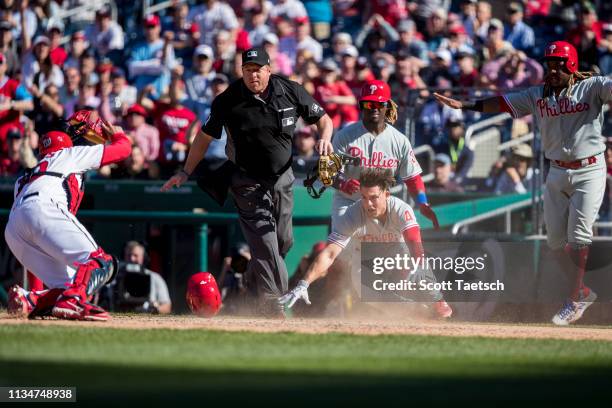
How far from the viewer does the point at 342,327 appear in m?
9.80

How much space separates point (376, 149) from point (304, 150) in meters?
3.73

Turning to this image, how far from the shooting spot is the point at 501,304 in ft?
41.6

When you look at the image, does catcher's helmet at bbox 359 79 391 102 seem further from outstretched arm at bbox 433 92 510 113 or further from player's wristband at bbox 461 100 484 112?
player's wristband at bbox 461 100 484 112

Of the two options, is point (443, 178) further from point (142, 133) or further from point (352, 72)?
point (142, 133)

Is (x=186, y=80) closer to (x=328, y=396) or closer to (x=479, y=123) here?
(x=479, y=123)

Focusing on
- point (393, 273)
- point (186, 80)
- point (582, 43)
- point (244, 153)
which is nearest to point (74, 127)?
point (244, 153)

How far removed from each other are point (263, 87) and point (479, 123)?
4.93 m

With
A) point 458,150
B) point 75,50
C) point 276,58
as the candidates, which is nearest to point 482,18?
point 276,58

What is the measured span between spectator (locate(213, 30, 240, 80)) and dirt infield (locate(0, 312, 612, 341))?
699 cm

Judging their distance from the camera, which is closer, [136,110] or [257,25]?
[136,110]

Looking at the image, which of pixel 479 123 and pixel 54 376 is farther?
pixel 479 123

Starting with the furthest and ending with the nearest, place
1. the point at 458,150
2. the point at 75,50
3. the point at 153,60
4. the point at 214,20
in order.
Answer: the point at 75,50, the point at 214,20, the point at 153,60, the point at 458,150

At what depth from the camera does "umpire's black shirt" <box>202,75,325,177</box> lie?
10555 mm

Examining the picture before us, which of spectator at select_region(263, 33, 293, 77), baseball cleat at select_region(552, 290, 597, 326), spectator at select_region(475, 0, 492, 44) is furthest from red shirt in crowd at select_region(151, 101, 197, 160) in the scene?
baseball cleat at select_region(552, 290, 597, 326)
